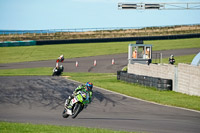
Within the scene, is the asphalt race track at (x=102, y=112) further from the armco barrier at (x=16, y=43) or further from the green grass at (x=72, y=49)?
the armco barrier at (x=16, y=43)

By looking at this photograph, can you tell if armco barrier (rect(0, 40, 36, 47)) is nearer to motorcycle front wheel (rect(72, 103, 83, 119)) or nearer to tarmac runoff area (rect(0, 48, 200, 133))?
tarmac runoff area (rect(0, 48, 200, 133))

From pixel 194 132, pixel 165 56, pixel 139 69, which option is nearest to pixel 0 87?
pixel 139 69

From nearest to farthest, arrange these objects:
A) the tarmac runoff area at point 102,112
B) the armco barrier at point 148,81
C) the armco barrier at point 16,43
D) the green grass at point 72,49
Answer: the tarmac runoff area at point 102,112, the armco barrier at point 148,81, the green grass at point 72,49, the armco barrier at point 16,43

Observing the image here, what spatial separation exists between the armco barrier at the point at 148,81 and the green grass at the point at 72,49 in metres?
23.4

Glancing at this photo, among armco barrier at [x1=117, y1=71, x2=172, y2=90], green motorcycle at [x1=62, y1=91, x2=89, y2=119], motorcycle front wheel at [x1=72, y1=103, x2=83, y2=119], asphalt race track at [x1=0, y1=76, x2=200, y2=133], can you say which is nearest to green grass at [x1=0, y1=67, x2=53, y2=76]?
armco barrier at [x1=117, y1=71, x2=172, y2=90]

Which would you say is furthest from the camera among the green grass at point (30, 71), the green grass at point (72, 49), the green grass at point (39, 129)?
the green grass at point (72, 49)

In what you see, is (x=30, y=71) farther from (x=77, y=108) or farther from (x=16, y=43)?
(x=77, y=108)

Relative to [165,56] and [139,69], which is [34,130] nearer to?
[139,69]

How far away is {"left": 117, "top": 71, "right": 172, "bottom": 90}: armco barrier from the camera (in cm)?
2394

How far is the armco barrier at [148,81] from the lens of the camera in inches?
942

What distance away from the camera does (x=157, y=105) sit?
738 inches

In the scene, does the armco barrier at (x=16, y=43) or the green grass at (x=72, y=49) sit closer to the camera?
the green grass at (x=72, y=49)

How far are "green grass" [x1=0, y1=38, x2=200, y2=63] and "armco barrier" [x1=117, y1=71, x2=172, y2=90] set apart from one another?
23417 mm

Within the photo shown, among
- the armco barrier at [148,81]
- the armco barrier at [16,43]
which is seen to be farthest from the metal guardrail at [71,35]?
the armco barrier at [148,81]
